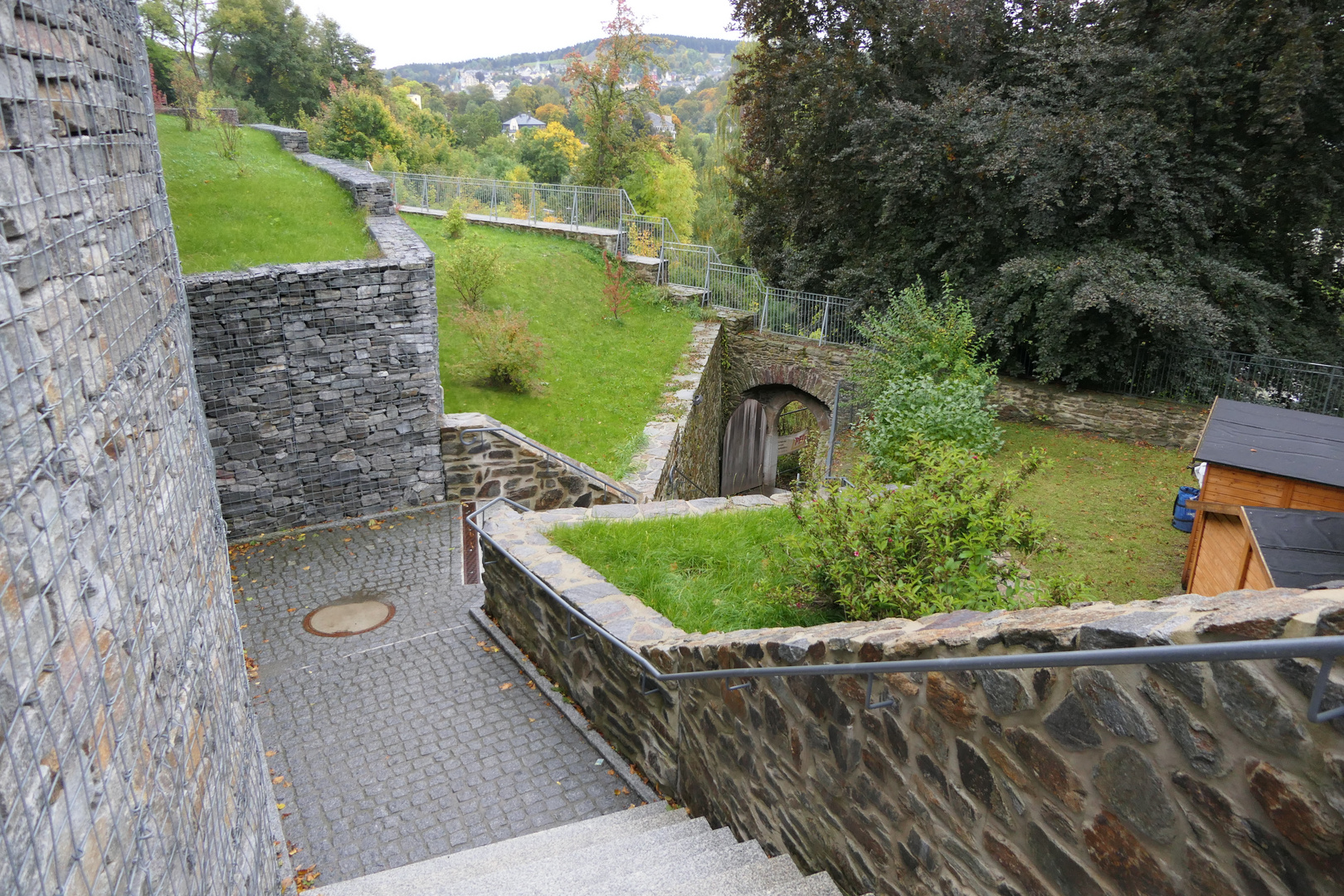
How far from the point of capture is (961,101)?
14.1 metres

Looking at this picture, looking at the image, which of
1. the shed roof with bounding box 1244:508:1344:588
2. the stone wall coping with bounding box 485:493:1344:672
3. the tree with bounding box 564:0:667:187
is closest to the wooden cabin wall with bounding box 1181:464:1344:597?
the shed roof with bounding box 1244:508:1344:588

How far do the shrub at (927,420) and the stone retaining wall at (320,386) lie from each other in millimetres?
5664

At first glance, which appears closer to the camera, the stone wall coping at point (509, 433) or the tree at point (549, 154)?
the stone wall coping at point (509, 433)

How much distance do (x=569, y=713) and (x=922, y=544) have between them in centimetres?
304

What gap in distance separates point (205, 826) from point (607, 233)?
56.0ft

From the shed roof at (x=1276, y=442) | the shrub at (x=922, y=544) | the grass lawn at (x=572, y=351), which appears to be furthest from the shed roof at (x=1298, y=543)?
the grass lawn at (x=572, y=351)

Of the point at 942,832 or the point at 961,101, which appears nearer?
the point at 942,832

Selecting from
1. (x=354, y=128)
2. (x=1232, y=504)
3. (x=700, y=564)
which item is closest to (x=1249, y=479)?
(x=1232, y=504)

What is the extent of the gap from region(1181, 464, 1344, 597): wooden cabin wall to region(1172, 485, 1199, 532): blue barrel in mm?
1748

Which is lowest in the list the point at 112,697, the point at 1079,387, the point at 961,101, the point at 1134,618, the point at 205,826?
the point at 1079,387

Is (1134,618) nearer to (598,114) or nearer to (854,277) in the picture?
(854,277)

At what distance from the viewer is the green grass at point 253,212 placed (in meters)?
10.4

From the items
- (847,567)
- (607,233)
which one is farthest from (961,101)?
(847,567)

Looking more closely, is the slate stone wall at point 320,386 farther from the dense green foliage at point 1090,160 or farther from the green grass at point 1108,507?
the dense green foliage at point 1090,160
